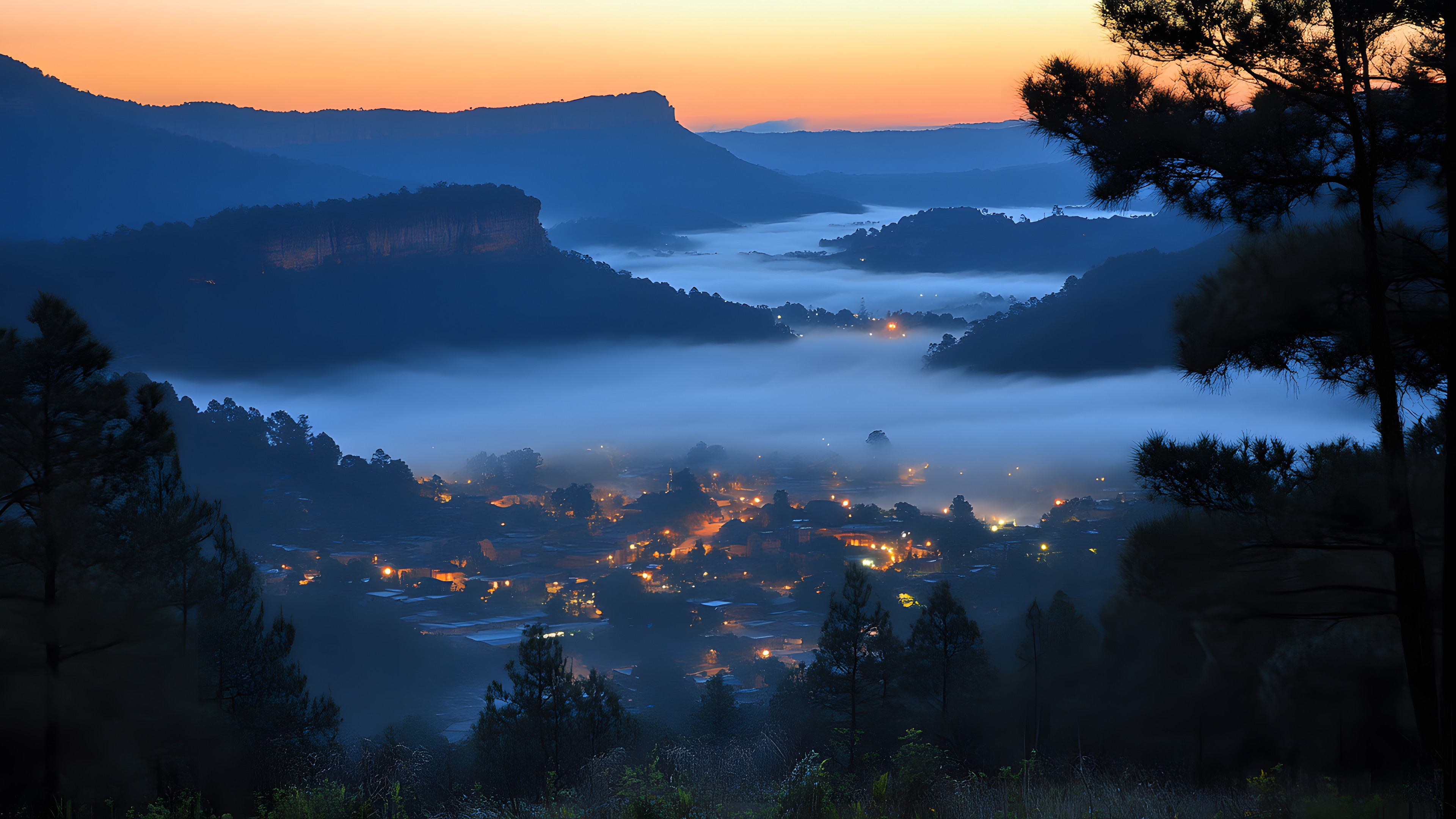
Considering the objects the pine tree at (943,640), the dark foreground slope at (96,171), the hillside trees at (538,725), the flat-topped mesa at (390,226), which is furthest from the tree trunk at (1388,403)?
the dark foreground slope at (96,171)

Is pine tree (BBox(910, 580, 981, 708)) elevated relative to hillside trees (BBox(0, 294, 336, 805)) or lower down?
lower down

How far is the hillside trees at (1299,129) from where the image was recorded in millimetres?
6742

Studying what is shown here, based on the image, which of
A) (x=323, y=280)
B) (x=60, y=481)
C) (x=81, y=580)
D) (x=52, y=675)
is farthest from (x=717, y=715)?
(x=323, y=280)

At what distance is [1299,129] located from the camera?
708 cm

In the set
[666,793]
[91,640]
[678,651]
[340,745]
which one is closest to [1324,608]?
[666,793]

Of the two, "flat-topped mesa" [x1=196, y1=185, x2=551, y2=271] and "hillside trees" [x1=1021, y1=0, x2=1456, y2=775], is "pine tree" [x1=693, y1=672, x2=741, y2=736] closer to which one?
"hillside trees" [x1=1021, y1=0, x2=1456, y2=775]

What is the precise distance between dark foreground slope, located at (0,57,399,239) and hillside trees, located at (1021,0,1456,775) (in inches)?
6532

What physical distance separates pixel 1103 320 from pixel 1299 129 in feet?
369

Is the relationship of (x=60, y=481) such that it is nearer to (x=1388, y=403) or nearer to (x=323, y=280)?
(x=1388, y=403)

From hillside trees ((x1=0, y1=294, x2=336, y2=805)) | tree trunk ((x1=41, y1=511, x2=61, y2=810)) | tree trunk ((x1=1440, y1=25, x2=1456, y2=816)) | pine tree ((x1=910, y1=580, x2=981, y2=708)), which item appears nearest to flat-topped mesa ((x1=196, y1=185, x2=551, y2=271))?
pine tree ((x1=910, y1=580, x2=981, y2=708))

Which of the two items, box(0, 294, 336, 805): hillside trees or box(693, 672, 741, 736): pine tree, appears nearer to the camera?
box(0, 294, 336, 805): hillside trees

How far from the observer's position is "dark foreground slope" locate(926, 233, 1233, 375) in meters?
95.7

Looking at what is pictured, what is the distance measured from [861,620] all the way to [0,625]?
17.0m

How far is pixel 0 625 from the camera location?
9.66 m
